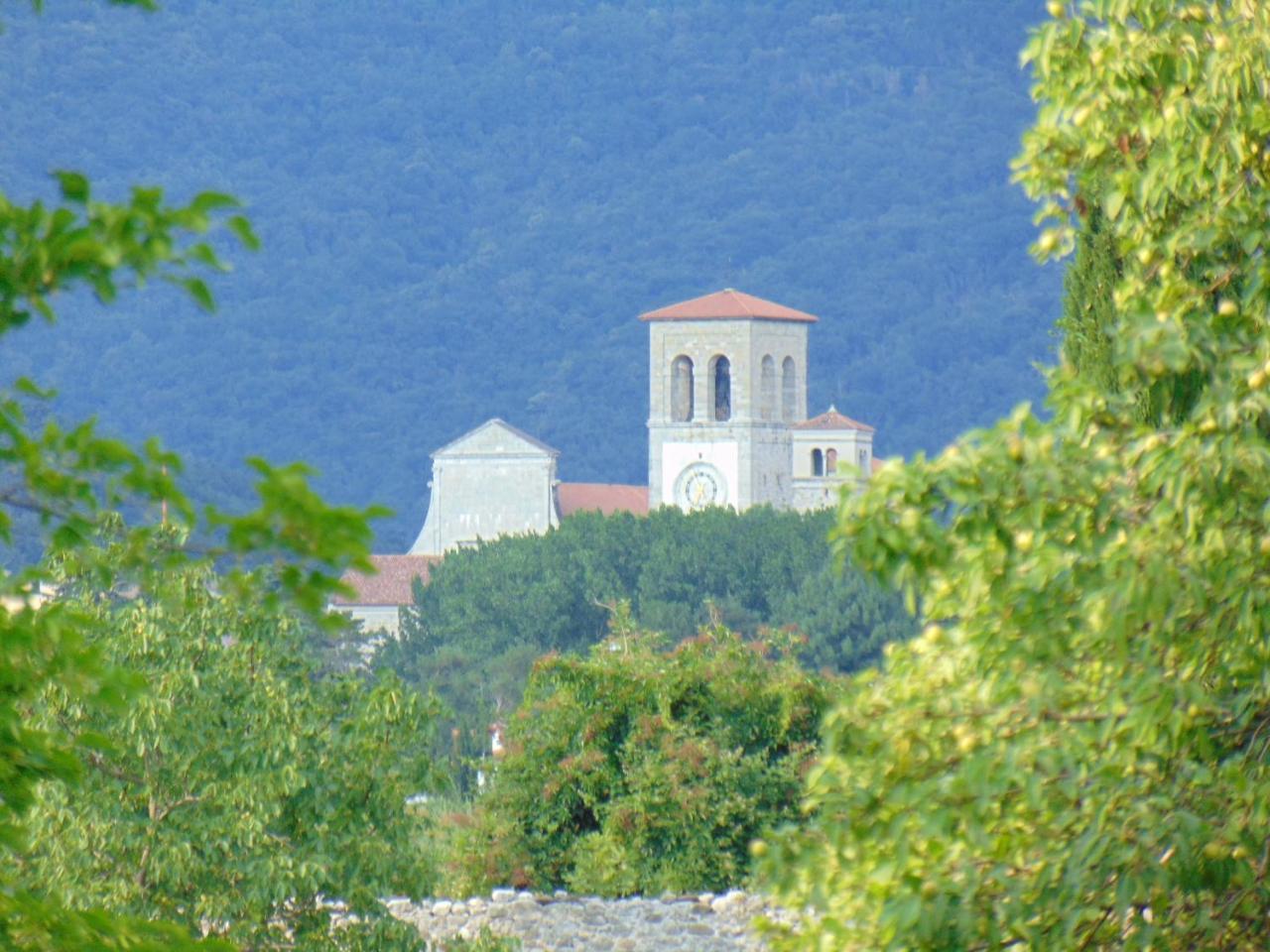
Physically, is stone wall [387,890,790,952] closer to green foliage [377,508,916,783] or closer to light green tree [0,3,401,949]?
light green tree [0,3,401,949]

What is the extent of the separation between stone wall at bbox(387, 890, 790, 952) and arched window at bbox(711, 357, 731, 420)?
74910mm

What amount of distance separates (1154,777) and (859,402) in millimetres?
101460

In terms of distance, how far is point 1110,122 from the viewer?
479 cm

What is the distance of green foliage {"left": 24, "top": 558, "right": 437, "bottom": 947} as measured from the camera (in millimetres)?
7922

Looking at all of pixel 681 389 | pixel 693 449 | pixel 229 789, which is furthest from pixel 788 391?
pixel 229 789

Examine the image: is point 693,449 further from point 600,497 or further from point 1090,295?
point 1090,295

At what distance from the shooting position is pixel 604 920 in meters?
11.8

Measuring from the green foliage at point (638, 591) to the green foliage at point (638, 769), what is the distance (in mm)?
43631

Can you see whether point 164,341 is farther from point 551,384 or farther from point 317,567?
point 317,567

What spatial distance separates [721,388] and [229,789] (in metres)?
80.1

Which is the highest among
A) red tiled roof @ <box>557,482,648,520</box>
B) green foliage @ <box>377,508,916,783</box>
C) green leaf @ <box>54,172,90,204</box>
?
red tiled roof @ <box>557,482,648,520</box>

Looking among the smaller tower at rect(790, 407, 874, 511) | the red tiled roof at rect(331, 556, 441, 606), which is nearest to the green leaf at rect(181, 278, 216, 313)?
the red tiled roof at rect(331, 556, 441, 606)

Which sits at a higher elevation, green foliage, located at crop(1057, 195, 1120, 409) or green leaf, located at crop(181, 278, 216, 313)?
green foliage, located at crop(1057, 195, 1120, 409)

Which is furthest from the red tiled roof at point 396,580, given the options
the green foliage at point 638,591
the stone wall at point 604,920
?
the stone wall at point 604,920
